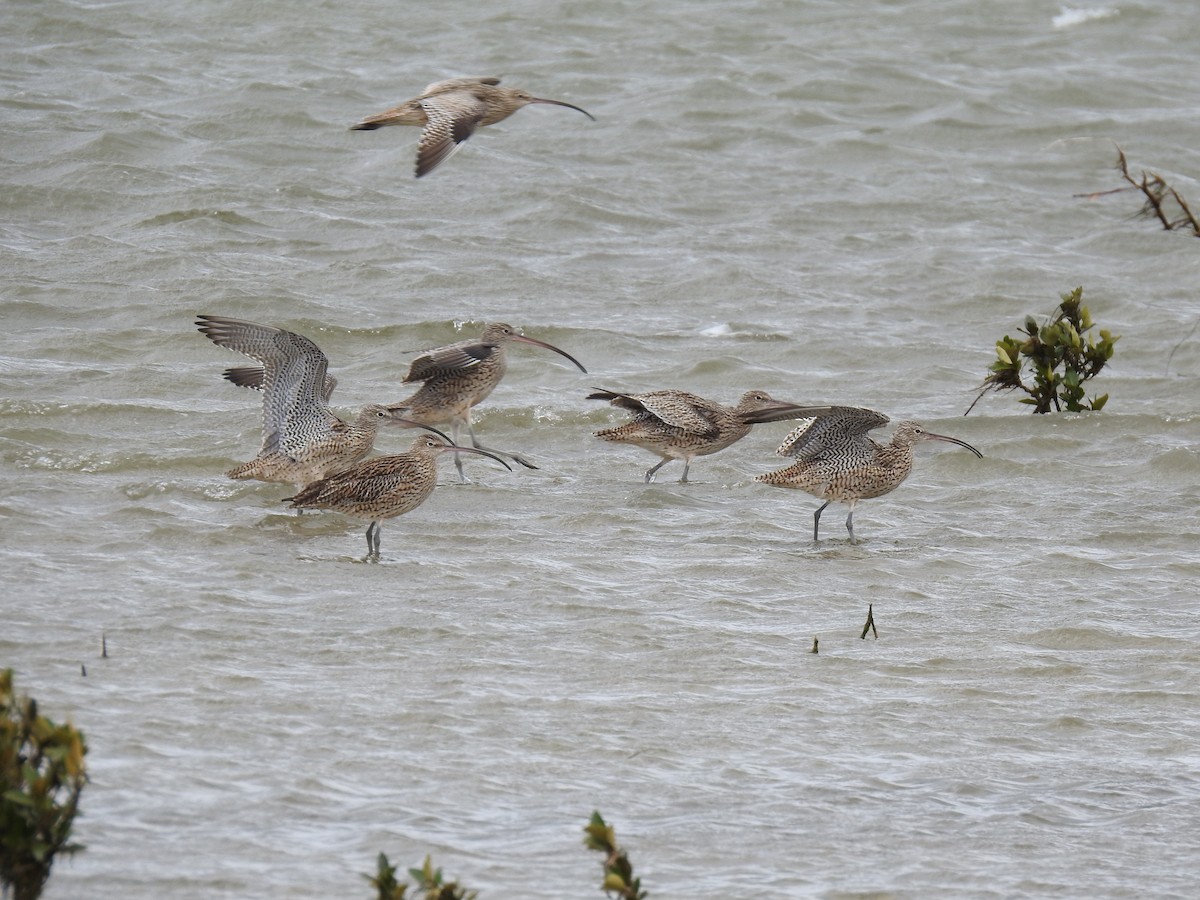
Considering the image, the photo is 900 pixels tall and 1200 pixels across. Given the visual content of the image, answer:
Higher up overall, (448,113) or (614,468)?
(448,113)

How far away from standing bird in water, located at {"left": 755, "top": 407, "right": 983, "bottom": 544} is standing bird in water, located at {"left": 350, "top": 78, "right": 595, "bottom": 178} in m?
1.92

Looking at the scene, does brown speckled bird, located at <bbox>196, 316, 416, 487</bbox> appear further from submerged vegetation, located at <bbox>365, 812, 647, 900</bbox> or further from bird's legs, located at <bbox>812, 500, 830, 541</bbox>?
submerged vegetation, located at <bbox>365, 812, 647, 900</bbox>

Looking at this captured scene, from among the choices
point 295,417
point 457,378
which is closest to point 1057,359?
point 457,378

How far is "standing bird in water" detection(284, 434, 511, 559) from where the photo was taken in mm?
7887

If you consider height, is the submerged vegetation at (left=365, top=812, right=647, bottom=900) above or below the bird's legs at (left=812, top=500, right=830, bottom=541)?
above

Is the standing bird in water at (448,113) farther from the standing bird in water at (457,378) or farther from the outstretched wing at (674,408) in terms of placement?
the outstretched wing at (674,408)

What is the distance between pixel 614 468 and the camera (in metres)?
9.70

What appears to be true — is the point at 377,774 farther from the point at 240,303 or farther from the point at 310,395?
the point at 240,303

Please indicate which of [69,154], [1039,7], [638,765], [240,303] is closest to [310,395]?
[240,303]

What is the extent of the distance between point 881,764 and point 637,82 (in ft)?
41.7

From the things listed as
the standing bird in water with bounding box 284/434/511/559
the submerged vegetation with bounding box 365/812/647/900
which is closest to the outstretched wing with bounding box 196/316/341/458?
the standing bird in water with bounding box 284/434/511/559

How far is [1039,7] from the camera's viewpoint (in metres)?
20.8

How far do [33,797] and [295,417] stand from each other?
A: 16.5 feet

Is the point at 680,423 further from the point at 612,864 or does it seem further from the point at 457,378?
the point at 612,864
